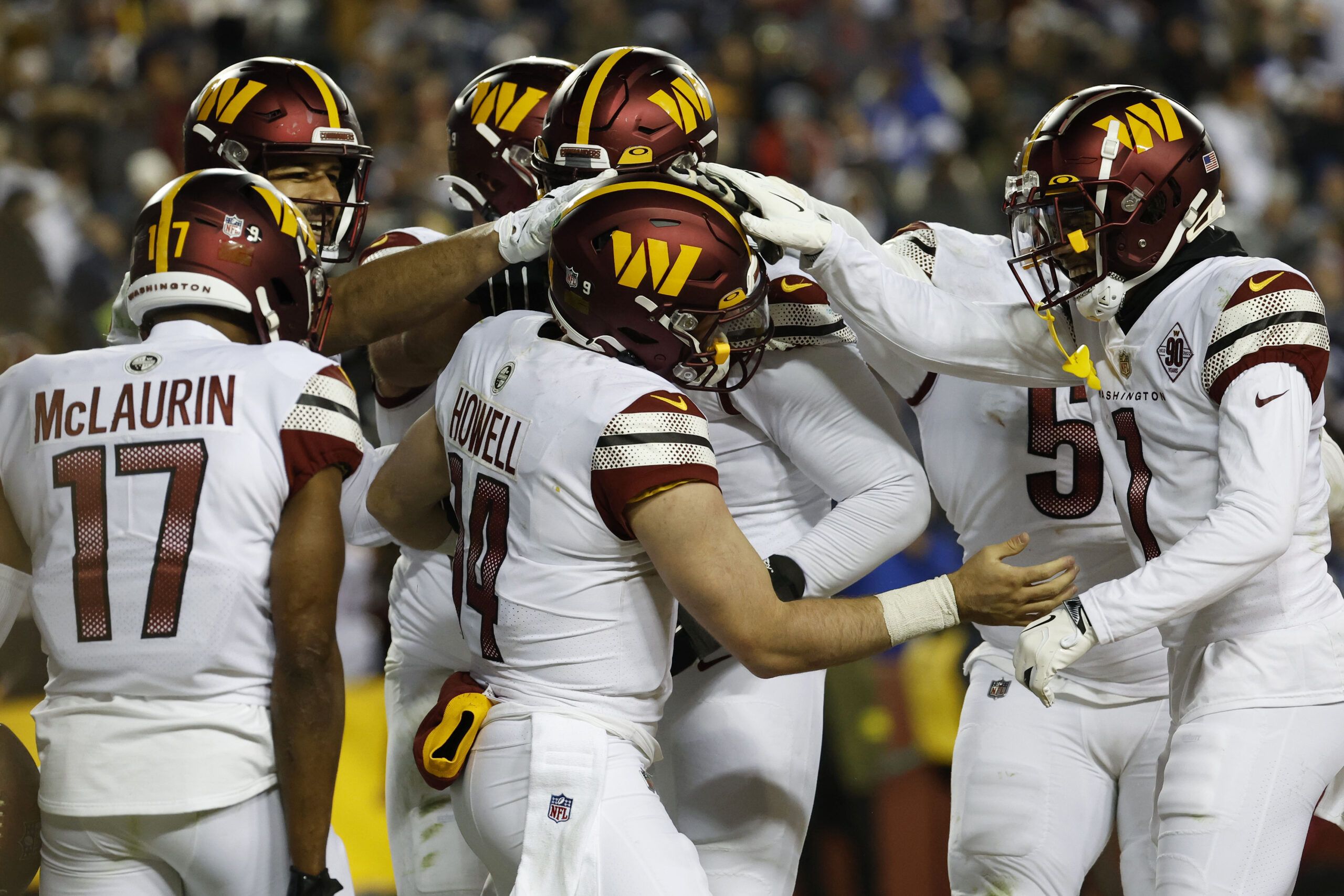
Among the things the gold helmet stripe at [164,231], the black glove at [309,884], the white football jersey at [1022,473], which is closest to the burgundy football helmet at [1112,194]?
the white football jersey at [1022,473]

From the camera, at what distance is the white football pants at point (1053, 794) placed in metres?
3.79

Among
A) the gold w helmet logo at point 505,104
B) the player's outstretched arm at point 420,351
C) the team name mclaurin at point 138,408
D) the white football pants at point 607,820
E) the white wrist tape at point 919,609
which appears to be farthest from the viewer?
the gold w helmet logo at point 505,104

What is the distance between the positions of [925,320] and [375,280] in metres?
1.42

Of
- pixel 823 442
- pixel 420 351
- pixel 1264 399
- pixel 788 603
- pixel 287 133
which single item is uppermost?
pixel 287 133

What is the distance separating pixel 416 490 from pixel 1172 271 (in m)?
1.86

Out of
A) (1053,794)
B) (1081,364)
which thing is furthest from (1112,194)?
(1053,794)

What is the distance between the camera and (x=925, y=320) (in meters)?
3.75

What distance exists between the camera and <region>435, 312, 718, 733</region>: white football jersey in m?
2.91

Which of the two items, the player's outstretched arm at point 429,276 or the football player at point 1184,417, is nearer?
the football player at point 1184,417

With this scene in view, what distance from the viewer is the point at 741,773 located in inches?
141

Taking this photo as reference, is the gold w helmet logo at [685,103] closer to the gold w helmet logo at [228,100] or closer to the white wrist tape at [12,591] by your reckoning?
the gold w helmet logo at [228,100]

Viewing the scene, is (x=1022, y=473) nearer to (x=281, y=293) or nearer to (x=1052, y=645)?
(x=1052, y=645)

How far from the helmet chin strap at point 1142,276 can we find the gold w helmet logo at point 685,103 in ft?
3.46

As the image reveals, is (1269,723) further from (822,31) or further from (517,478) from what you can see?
(822,31)
